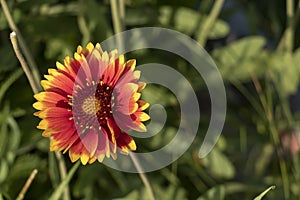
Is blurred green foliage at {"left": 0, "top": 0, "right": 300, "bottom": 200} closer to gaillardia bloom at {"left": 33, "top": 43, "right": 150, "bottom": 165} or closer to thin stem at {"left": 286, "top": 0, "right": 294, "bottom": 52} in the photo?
thin stem at {"left": 286, "top": 0, "right": 294, "bottom": 52}

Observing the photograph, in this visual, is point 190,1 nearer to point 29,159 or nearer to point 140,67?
point 140,67

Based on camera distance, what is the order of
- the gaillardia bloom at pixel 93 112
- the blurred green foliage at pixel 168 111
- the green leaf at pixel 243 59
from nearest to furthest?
the gaillardia bloom at pixel 93 112 < the blurred green foliage at pixel 168 111 < the green leaf at pixel 243 59

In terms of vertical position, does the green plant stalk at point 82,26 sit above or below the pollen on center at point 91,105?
above

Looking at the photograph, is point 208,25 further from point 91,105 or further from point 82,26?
point 91,105

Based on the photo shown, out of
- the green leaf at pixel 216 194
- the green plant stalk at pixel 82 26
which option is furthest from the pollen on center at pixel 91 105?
the green plant stalk at pixel 82 26

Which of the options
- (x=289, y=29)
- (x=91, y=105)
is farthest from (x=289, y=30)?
(x=91, y=105)

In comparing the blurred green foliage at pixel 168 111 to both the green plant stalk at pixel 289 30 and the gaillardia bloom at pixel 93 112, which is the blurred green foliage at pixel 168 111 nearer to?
the green plant stalk at pixel 289 30

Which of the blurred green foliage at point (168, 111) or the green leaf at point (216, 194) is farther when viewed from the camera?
the blurred green foliage at point (168, 111)

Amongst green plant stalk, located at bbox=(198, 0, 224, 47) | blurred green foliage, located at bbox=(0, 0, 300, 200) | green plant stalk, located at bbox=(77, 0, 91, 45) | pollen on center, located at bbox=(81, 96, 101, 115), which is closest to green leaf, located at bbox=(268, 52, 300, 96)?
blurred green foliage, located at bbox=(0, 0, 300, 200)
